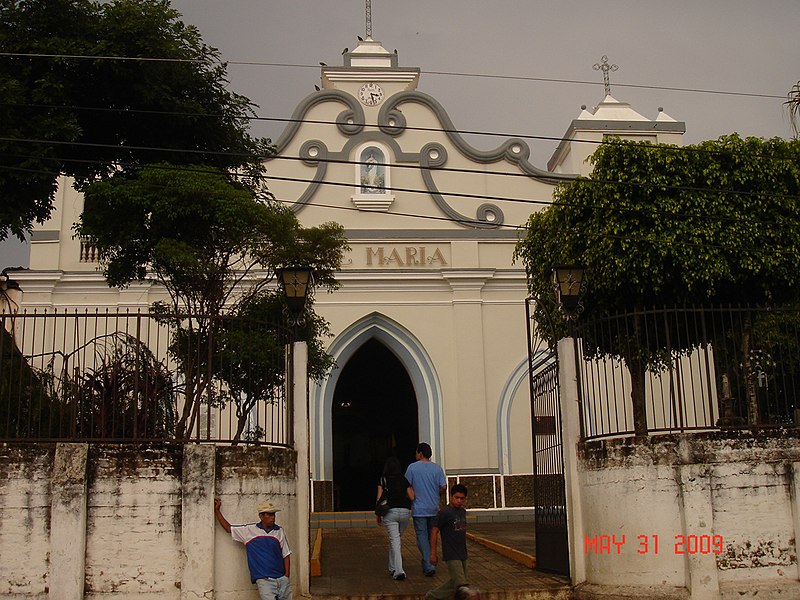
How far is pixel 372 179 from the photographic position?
914 inches

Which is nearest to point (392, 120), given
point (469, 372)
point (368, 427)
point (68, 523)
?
point (469, 372)

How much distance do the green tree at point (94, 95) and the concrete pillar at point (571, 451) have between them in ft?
16.9

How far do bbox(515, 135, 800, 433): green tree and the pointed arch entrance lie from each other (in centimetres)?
804

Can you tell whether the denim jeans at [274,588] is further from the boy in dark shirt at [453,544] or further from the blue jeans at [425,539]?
the blue jeans at [425,539]

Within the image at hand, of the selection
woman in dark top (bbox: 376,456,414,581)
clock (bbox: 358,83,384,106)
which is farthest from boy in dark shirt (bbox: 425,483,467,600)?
clock (bbox: 358,83,384,106)

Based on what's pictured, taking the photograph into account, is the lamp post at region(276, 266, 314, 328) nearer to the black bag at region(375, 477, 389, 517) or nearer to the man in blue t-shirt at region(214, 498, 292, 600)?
the black bag at region(375, 477, 389, 517)

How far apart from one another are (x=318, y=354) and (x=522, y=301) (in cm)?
769

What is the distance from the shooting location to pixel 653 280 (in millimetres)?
14711

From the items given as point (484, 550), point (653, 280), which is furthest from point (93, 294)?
point (653, 280)

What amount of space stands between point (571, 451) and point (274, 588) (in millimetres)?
3649

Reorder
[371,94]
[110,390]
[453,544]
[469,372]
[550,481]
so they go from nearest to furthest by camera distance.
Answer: [453,544] → [110,390] → [550,481] → [469,372] → [371,94]
